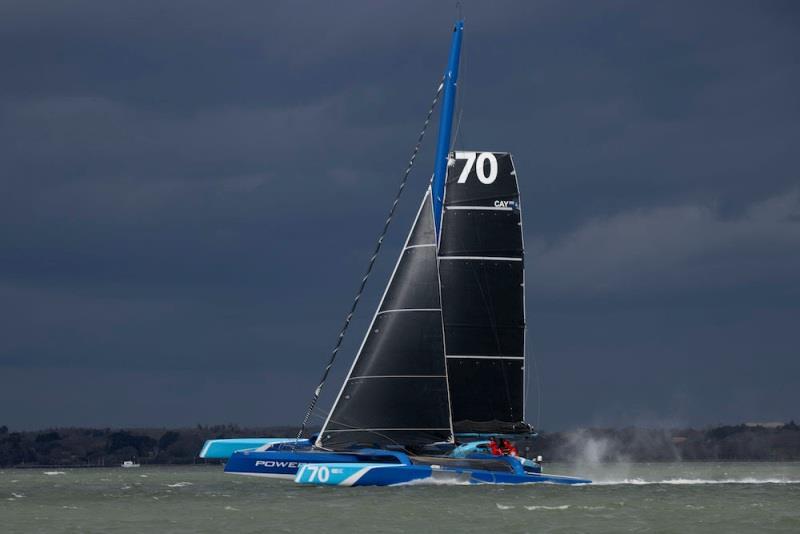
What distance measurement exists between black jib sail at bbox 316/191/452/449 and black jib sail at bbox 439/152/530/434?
178cm

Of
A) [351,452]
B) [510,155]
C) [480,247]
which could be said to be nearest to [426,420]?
[351,452]

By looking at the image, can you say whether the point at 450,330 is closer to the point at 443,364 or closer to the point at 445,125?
the point at 443,364

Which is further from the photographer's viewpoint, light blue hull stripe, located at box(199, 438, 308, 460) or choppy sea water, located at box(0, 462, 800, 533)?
light blue hull stripe, located at box(199, 438, 308, 460)

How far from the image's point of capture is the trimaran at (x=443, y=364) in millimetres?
55094

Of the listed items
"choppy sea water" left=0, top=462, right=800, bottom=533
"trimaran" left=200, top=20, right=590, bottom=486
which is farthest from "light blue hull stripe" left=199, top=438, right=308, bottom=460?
"trimaran" left=200, top=20, right=590, bottom=486

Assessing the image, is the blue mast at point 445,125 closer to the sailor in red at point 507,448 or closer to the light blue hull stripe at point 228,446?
the sailor in red at point 507,448

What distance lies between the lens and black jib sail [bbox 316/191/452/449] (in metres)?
55.1

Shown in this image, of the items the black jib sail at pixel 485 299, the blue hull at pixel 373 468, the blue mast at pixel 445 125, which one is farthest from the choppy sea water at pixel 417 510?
the blue mast at pixel 445 125

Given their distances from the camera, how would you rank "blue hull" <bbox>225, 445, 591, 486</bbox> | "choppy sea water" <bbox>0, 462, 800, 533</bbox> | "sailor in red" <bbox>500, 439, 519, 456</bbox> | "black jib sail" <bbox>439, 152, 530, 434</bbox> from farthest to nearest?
"black jib sail" <bbox>439, 152, 530, 434</bbox> < "sailor in red" <bbox>500, 439, 519, 456</bbox> < "blue hull" <bbox>225, 445, 591, 486</bbox> < "choppy sea water" <bbox>0, 462, 800, 533</bbox>

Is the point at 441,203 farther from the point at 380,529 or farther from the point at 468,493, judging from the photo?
the point at 380,529

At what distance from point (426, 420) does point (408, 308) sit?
435cm

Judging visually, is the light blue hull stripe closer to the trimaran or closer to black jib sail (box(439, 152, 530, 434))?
the trimaran

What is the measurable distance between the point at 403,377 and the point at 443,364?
1.61 metres

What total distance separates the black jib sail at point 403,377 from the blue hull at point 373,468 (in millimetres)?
763
